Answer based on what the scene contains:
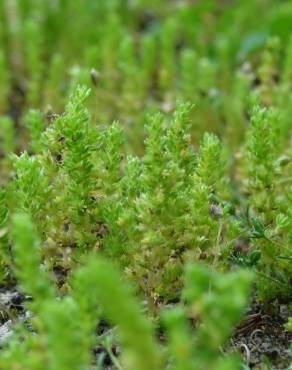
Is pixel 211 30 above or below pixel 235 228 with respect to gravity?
above

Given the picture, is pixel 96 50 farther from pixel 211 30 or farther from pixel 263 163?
pixel 263 163

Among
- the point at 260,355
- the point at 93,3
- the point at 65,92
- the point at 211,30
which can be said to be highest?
the point at 93,3

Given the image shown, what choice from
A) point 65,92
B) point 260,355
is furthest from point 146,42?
point 260,355

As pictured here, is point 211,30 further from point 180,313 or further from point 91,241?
point 180,313

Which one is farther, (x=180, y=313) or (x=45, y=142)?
(x=45, y=142)

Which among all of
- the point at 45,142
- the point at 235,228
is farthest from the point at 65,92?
the point at 235,228

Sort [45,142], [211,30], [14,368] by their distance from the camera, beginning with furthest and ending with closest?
1. [211,30]
2. [45,142]
3. [14,368]

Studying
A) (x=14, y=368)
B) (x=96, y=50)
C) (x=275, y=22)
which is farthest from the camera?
(x=275, y=22)

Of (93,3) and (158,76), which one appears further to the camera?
(93,3)

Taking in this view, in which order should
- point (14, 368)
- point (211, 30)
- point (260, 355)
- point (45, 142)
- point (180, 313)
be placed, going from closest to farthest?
1. point (180, 313)
2. point (14, 368)
3. point (260, 355)
4. point (45, 142)
5. point (211, 30)
